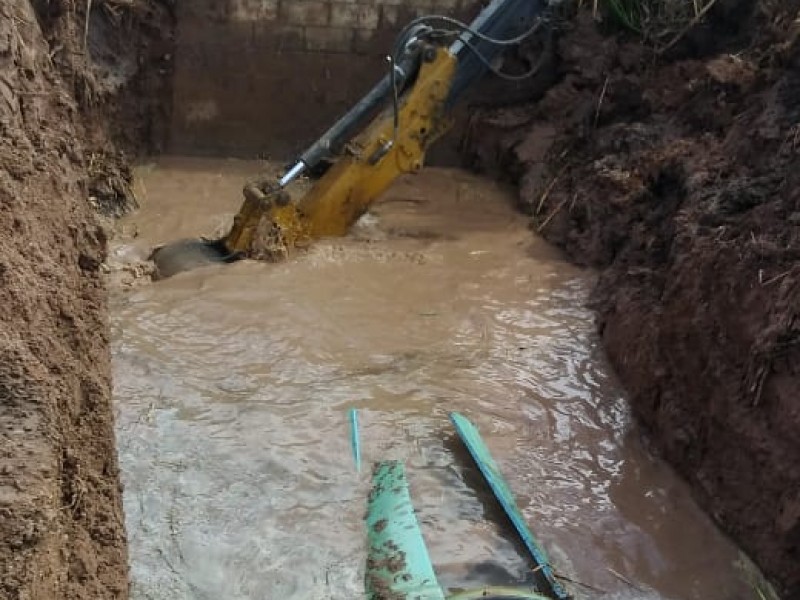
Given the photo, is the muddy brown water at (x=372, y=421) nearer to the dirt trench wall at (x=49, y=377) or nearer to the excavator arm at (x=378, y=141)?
the excavator arm at (x=378, y=141)

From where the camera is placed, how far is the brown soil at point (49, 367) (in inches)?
68.6

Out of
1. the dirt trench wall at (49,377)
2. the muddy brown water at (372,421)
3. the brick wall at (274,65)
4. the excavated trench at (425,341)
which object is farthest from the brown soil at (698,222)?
the dirt trench wall at (49,377)

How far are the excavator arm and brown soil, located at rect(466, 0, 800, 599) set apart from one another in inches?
46.8

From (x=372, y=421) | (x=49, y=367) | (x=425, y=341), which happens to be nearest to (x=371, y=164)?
(x=425, y=341)

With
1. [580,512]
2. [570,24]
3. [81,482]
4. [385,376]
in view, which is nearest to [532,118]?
[570,24]

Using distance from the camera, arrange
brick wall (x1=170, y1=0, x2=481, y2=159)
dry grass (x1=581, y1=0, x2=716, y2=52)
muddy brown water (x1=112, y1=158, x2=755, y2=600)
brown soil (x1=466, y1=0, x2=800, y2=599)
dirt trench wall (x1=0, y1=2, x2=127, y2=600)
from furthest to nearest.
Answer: brick wall (x1=170, y1=0, x2=481, y2=159) < dry grass (x1=581, y1=0, x2=716, y2=52) < brown soil (x1=466, y1=0, x2=800, y2=599) < muddy brown water (x1=112, y1=158, x2=755, y2=600) < dirt trench wall (x1=0, y1=2, x2=127, y2=600)

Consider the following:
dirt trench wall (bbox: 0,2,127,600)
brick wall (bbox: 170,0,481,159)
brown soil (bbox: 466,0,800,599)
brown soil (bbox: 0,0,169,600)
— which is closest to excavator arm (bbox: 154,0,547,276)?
brown soil (bbox: 466,0,800,599)

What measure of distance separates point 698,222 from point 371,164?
228 centimetres

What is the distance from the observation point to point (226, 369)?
509cm

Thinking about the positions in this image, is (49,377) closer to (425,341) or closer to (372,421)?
(372,421)

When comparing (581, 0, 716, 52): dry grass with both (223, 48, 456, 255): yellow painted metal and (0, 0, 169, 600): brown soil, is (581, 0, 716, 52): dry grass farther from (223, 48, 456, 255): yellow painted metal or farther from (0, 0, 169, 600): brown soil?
(0, 0, 169, 600): brown soil

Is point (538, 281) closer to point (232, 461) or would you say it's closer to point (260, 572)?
point (232, 461)

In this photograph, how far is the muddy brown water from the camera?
386cm

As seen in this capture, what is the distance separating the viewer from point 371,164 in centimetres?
643
